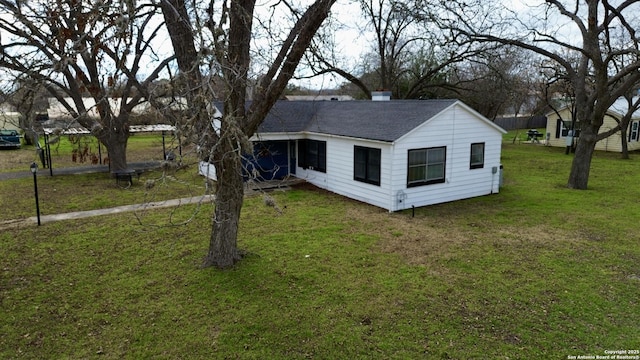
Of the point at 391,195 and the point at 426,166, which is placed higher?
the point at 426,166

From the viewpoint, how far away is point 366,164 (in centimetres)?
1284

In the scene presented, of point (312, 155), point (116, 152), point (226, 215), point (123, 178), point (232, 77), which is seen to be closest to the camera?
point (232, 77)

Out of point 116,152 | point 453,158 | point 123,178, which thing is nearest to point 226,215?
point 453,158

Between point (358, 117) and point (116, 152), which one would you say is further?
point (116, 152)

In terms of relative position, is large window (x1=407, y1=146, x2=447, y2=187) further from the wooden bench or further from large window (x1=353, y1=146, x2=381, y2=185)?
the wooden bench

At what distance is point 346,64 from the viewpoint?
77.5 feet

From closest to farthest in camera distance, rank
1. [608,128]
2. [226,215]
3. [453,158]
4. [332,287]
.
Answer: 1. [332,287]
2. [226,215]
3. [453,158]
4. [608,128]

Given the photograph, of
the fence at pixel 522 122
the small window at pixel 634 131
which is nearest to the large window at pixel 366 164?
the small window at pixel 634 131

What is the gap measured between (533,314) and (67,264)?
811cm

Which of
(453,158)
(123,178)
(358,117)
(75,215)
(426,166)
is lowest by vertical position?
(75,215)

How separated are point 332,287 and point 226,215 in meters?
2.22

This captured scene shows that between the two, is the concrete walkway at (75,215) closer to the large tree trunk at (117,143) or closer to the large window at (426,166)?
the large tree trunk at (117,143)

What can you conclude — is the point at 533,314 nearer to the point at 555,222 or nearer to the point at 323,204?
the point at 555,222

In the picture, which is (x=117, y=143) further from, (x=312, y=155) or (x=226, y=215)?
(x=226, y=215)
